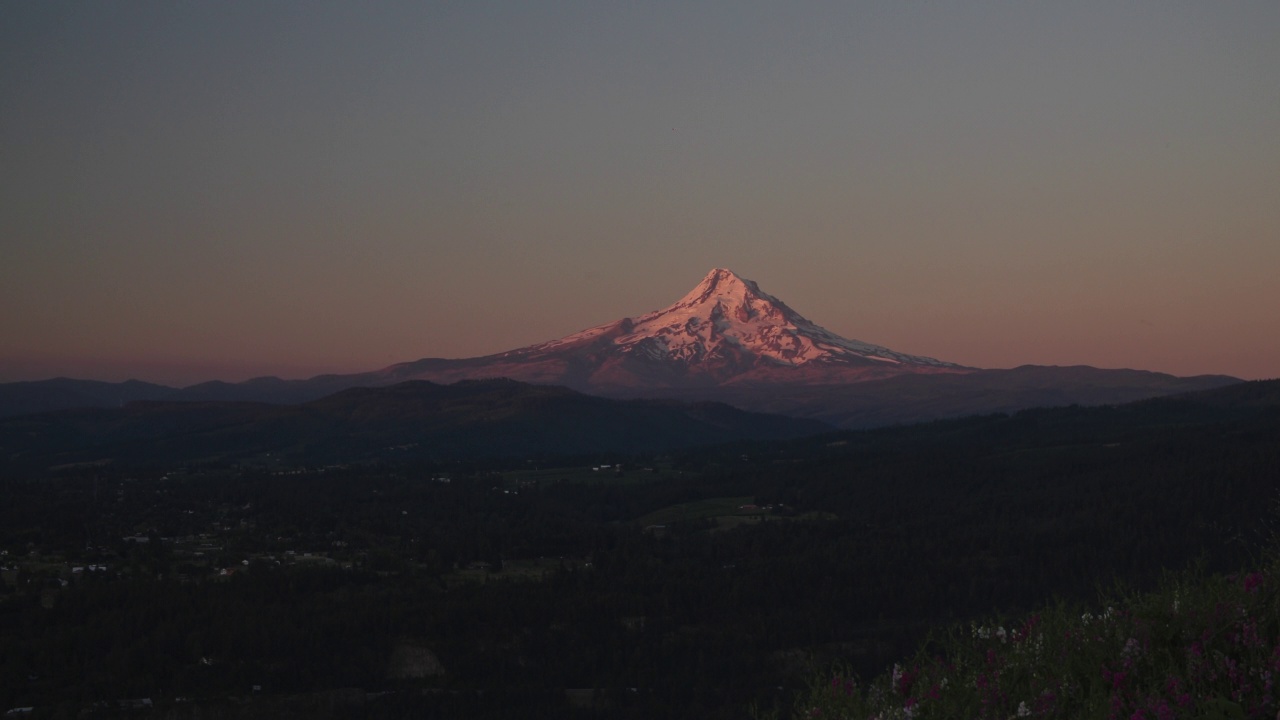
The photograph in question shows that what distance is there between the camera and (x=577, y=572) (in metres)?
106

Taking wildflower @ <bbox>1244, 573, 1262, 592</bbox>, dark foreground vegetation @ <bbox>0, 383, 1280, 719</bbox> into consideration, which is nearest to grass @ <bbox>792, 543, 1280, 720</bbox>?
wildflower @ <bbox>1244, 573, 1262, 592</bbox>

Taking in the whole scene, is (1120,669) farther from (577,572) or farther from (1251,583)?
(577,572)

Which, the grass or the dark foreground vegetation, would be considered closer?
the grass

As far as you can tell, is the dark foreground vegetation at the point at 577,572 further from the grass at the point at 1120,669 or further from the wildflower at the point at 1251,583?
the wildflower at the point at 1251,583

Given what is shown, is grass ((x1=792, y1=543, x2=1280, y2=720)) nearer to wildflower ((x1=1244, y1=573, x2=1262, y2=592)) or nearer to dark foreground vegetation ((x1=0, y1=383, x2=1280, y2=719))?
wildflower ((x1=1244, y1=573, x2=1262, y2=592))

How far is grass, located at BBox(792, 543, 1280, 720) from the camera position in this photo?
14406 millimetres

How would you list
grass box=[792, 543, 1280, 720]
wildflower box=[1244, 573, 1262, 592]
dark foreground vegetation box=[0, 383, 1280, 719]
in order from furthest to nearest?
dark foreground vegetation box=[0, 383, 1280, 719], wildflower box=[1244, 573, 1262, 592], grass box=[792, 543, 1280, 720]

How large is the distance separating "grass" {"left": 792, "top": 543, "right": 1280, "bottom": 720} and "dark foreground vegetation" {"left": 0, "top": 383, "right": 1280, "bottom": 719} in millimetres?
16146

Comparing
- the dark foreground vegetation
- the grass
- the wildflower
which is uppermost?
the wildflower

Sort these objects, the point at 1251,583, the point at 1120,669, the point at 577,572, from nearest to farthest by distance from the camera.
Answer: the point at 1120,669 → the point at 1251,583 → the point at 577,572

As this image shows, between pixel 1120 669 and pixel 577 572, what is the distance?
91.5 m

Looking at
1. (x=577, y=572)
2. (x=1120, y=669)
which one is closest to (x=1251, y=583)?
(x=1120, y=669)

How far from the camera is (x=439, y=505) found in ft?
518

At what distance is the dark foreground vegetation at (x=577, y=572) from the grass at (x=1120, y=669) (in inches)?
636
